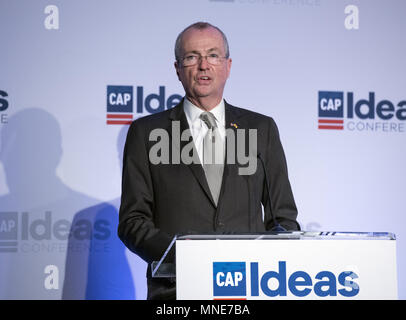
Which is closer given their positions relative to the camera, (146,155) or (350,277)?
(350,277)

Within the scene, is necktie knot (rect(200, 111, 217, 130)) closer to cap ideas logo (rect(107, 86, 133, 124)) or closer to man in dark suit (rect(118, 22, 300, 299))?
man in dark suit (rect(118, 22, 300, 299))

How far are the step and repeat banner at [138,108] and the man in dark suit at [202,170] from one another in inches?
47.3

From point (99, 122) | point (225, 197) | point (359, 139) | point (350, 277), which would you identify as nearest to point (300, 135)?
point (359, 139)

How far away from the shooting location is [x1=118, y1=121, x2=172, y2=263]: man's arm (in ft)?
8.07

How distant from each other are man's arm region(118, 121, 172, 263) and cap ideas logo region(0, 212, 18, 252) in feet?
4.92

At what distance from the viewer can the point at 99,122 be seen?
13.7 ft

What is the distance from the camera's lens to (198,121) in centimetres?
304

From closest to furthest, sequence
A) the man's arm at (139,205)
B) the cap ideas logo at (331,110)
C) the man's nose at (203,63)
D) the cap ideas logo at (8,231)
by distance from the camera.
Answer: the man's arm at (139,205) < the man's nose at (203,63) < the cap ideas logo at (8,231) < the cap ideas logo at (331,110)

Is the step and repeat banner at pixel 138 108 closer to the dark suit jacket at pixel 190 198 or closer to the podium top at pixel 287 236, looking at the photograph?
the dark suit jacket at pixel 190 198

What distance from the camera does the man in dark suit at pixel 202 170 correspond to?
9.21 feet

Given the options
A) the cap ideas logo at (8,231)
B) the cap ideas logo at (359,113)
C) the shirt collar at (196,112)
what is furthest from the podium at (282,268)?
the cap ideas logo at (359,113)

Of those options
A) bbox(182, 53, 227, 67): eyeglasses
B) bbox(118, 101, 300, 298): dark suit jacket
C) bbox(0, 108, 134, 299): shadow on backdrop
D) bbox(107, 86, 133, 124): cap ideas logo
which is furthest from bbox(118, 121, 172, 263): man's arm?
bbox(0, 108, 134, 299): shadow on backdrop
